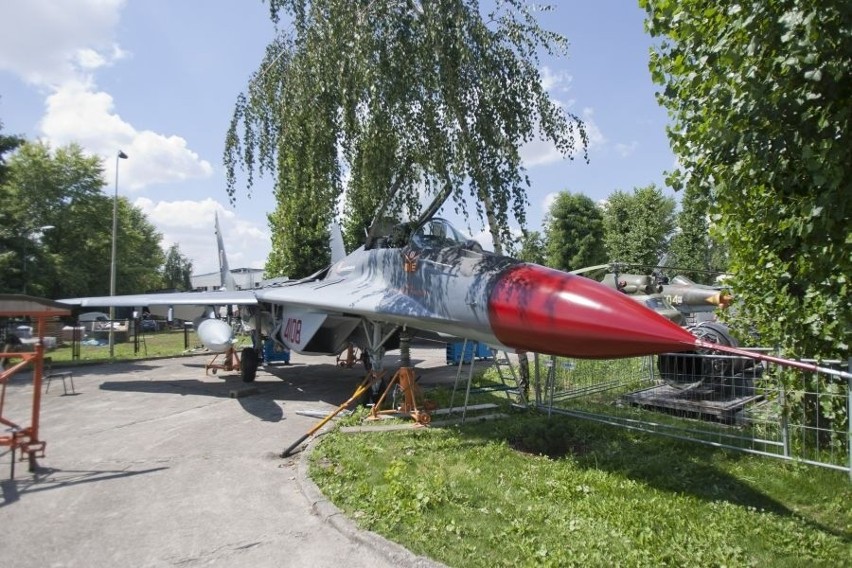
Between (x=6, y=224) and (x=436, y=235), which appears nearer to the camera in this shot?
(x=436, y=235)

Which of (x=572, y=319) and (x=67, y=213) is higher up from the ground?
(x=67, y=213)

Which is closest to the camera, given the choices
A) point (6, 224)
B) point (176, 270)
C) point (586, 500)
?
point (586, 500)

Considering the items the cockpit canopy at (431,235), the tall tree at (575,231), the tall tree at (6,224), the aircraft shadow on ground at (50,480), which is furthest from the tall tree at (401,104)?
the tall tree at (575,231)

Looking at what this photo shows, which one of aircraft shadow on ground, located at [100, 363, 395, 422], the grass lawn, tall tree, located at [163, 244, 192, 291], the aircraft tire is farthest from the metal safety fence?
tall tree, located at [163, 244, 192, 291]

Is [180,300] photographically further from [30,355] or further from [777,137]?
[777,137]

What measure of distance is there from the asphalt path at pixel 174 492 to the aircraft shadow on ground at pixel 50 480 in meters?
0.01

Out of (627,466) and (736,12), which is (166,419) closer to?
(627,466)

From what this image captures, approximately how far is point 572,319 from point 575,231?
38.3 meters

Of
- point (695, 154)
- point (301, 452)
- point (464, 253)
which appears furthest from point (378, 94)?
point (301, 452)

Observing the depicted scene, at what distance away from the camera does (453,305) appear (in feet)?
20.1

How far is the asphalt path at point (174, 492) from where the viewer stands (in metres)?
3.74

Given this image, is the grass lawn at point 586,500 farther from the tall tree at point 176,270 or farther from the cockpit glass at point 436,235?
the tall tree at point 176,270

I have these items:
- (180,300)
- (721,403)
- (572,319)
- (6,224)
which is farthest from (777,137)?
(6,224)

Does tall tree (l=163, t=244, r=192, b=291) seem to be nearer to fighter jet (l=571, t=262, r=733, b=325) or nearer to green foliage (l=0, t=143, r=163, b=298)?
green foliage (l=0, t=143, r=163, b=298)
